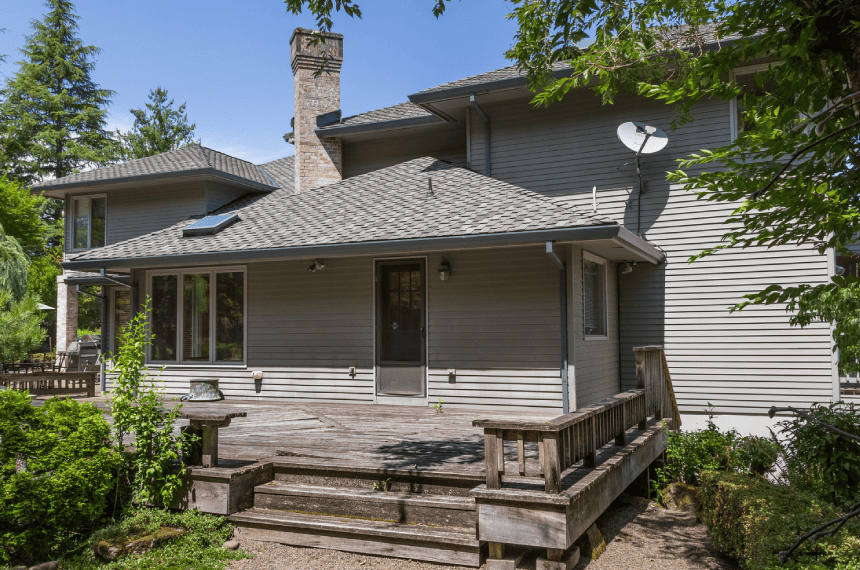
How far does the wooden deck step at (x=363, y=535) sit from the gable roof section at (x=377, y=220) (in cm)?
392

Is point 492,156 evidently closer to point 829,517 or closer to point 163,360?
point 163,360

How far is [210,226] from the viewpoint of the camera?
1008 cm

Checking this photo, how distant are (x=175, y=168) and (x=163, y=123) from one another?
18.7 m

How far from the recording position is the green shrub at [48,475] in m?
4.11

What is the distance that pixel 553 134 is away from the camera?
399 inches

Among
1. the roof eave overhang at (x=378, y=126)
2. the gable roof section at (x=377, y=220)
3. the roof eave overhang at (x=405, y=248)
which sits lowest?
the roof eave overhang at (x=405, y=248)

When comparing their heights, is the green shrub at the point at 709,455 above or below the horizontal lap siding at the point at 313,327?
below

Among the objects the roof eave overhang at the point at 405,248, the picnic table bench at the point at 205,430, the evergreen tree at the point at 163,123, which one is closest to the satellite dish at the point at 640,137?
the roof eave overhang at the point at 405,248

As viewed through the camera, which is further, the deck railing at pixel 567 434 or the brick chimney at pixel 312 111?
the brick chimney at pixel 312 111

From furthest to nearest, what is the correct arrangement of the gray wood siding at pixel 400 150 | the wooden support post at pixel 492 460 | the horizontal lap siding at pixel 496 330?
the gray wood siding at pixel 400 150
the horizontal lap siding at pixel 496 330
the wooden support post at pixel 492 460

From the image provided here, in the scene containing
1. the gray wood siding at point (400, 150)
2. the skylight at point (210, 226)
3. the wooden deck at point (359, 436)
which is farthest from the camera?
the gray wood siding at point (400, 150)

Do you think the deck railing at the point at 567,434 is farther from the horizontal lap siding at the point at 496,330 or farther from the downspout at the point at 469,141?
the downspout at the point at 469,141

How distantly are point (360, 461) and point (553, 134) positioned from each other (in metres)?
6.87

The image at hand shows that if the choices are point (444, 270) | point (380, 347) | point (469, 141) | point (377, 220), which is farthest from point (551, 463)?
point (469, 141)
